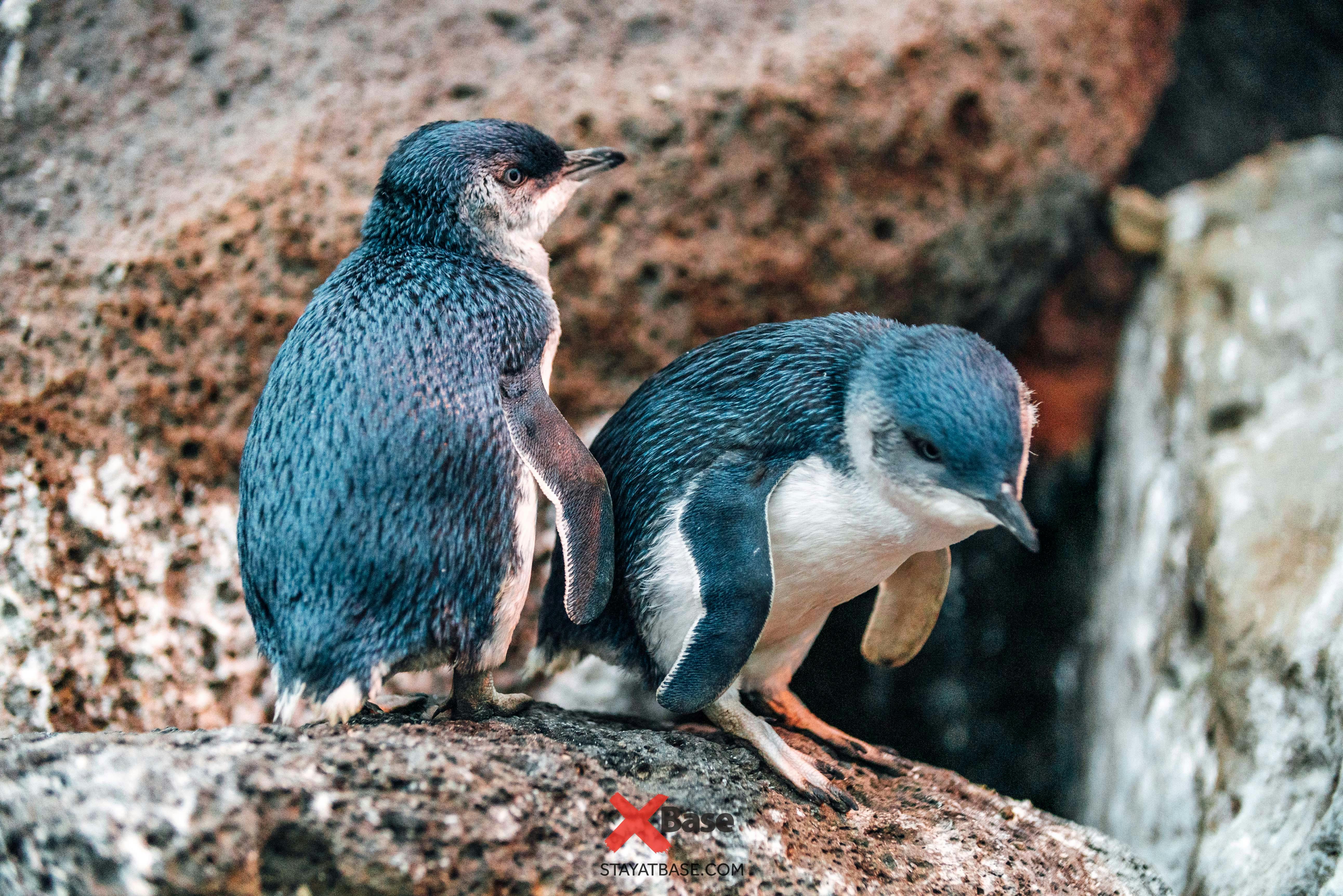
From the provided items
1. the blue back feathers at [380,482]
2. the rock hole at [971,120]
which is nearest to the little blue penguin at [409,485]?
the blue back feathers at [380,482]

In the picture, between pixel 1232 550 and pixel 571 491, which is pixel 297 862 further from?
pixel 1232 550

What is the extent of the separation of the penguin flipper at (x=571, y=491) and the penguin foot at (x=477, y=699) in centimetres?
27

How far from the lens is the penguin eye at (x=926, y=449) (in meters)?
1.93

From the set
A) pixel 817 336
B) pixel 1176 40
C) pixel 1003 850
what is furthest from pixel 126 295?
pixel 1176 40

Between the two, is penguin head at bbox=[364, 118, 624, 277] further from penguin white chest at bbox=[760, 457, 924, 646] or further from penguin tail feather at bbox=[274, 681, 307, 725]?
penguin tail feather at bbox=[274, 681, 307, 725]

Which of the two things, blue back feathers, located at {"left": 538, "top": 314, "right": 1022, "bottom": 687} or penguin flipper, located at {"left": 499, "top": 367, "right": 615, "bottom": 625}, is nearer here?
blue back feathers, located at {"left": 538, "top": 314, "right": 1022, "bottom": 687}

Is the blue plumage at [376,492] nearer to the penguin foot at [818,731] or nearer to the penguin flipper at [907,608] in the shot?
the penguin foot at [818,731]

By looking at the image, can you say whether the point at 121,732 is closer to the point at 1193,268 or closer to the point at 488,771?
the point at 488,771

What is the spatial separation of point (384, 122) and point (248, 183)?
47 centimetres

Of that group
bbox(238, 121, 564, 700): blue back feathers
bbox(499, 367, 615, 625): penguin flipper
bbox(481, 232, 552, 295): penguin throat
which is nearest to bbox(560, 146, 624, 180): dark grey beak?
bbox(481, 232, 552, 295): penguin throat

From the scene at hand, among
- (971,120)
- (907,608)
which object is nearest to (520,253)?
(907,608)

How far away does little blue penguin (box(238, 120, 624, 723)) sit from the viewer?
1969 millimetres

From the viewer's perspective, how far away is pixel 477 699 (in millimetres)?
2252

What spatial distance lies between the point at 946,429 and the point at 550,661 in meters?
1.06
